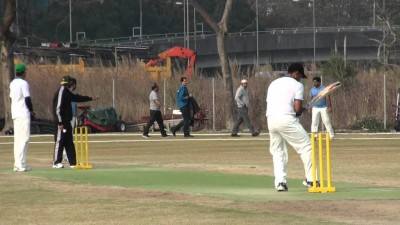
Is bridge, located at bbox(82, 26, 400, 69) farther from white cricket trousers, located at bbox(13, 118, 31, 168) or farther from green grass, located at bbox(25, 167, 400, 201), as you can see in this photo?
green grass, located at bbox(25, 167, 400, 201)

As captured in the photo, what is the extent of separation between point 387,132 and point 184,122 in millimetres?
8361

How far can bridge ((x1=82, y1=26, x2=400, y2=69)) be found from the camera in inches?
4183

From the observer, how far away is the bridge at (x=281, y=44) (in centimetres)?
10625

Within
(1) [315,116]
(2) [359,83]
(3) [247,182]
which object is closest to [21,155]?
(3) [247,182]

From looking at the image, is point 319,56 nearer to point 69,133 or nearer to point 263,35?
point 263,35

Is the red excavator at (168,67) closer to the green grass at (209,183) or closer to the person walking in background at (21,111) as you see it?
the person walking in background at (21,111)

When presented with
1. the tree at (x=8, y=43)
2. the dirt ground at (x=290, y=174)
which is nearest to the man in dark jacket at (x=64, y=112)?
the dirt ground at (x=290, y=174)

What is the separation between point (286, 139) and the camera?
57.6ft

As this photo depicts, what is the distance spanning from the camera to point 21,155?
2319 cm

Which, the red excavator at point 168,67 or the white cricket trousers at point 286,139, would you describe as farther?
the red excavator at point 168,67

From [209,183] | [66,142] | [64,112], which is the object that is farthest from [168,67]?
[209,183]

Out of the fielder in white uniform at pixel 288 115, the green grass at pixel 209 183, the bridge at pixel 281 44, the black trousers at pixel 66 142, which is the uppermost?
the bridge at pixel 281 44

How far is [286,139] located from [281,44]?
9340 cm

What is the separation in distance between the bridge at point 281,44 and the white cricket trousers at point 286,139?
85410 millimetres
